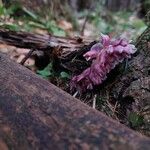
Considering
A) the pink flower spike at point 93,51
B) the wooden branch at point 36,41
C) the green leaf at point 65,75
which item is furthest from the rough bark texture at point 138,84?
the wooden branch at point 36,41

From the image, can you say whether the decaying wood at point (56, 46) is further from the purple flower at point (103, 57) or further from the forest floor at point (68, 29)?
the purple flower at point (103, 57)

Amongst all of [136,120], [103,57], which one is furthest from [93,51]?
[136,120]

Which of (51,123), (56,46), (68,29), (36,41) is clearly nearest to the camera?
(51,123)

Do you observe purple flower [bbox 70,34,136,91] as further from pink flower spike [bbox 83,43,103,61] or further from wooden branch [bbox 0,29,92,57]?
wooden branch [bbox 0,29,92,57]

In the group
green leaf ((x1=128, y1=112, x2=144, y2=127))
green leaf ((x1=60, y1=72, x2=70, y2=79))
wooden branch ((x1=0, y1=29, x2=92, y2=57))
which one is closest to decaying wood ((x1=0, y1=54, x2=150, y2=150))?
green leaf ((x1=128, y1=112, x2=144, y2=127))

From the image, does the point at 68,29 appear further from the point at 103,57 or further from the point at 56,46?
the point at 103,57

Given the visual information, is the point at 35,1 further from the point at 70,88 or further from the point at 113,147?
the point at 113,147
